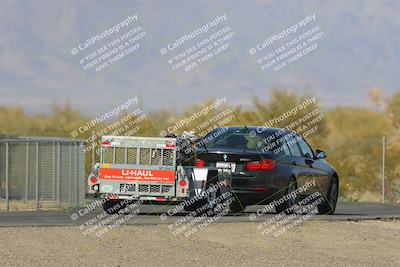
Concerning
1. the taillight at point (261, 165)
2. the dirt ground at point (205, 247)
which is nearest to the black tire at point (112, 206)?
the taillight at point (261, 165)

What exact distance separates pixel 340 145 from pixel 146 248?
37.2 m

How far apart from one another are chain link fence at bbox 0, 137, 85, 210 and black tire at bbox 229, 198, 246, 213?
4.77 m

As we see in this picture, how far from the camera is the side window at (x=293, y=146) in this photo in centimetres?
2453

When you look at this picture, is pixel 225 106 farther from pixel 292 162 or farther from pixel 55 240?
pixel 55 240

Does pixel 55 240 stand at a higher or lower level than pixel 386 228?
higher

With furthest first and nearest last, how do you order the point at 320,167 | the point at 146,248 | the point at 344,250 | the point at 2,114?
the point at 2,114 → the point at 320,167 → the point at 344,250 → the point at 146,248

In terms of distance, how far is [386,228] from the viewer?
23484mm

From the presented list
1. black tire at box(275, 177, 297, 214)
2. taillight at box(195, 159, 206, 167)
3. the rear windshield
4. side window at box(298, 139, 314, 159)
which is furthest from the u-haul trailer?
side window at box(298, 139, 314, 159)

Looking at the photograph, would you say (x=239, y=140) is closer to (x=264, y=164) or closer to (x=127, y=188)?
(x=264, y=164)

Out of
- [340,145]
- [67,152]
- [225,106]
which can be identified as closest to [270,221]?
[67,152]

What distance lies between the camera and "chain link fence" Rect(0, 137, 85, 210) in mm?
28453

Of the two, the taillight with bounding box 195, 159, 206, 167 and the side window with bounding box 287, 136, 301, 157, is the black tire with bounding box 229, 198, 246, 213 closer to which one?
the taillight with bounding box 195, 159, 206, 167

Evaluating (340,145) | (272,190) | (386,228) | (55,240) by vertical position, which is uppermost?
(55,240)

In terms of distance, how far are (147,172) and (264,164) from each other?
2.24 m
